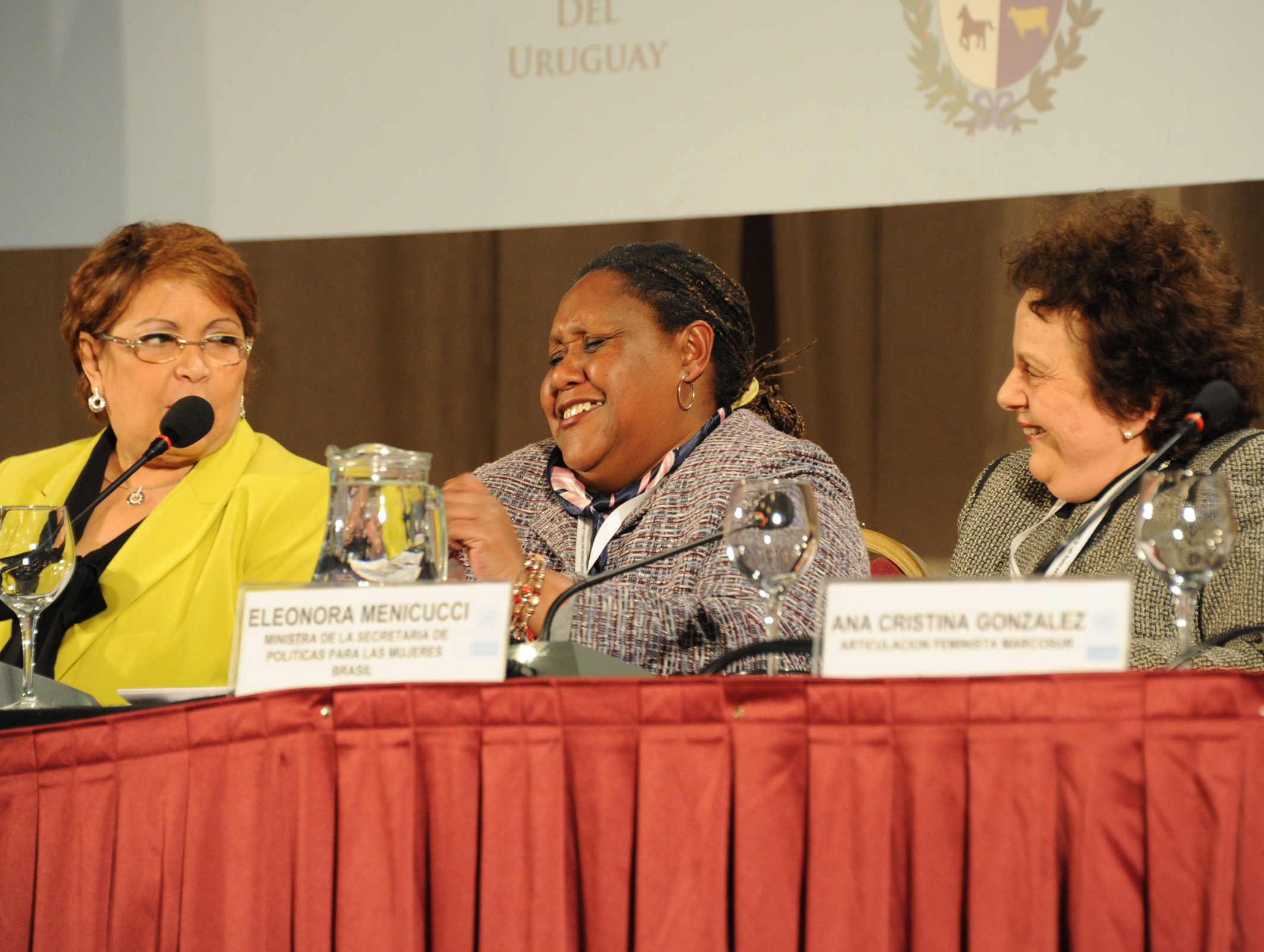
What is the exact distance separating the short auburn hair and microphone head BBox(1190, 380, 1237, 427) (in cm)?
142

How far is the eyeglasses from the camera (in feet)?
5.78

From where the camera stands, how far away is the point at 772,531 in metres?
0.95

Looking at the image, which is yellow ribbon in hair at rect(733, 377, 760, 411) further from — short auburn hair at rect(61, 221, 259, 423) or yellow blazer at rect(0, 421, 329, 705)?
short auburn hair at rect(61, 221, 259, 423)

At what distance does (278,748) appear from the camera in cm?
85

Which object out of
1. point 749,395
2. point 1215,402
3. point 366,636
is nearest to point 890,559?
point 749,395

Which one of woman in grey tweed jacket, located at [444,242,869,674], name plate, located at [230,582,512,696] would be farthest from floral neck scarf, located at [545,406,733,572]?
name plate, located at [230,582,512,696]

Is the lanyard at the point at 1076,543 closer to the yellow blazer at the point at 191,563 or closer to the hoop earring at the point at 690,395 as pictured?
the hoop earring at the point at 690,395

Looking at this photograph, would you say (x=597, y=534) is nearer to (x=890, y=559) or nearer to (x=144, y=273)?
(x=890, y=559)

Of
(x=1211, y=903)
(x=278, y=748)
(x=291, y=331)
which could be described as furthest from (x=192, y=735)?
(x=291, y=331)

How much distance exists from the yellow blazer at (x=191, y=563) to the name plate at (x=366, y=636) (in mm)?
762

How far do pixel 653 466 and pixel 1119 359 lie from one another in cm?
72

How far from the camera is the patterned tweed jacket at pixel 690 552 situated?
53.9 inches

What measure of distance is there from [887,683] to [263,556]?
3.74ft

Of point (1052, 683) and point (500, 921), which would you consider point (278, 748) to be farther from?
point (1052, 683)
